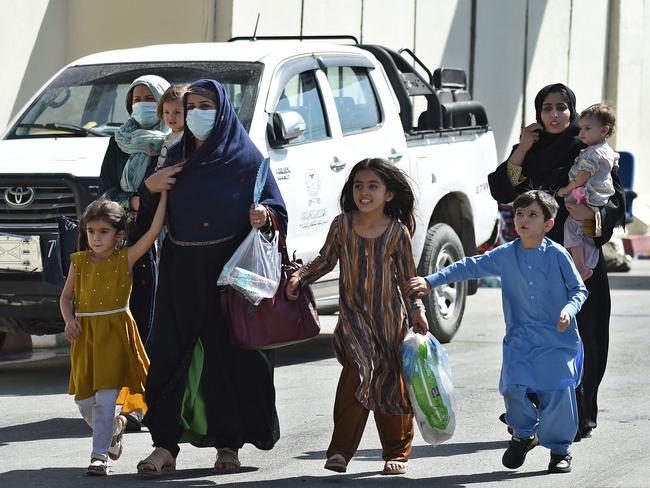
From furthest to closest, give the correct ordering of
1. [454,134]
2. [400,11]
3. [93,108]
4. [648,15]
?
[648,15]
[400,11]
[454,134]
[93,108]

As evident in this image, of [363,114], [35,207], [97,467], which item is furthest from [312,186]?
[97,467]

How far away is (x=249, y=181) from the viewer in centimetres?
695

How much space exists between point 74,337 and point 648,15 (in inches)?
871

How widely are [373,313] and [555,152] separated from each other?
57.1 inches

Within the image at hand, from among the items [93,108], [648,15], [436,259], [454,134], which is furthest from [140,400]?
[648,15]

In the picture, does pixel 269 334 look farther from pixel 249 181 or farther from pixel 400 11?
pixel 400 11

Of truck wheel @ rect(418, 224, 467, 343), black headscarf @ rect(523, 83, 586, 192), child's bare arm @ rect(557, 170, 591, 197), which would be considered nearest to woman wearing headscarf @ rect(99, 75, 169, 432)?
black headscarf @ rect(523, 83, 586, 192)

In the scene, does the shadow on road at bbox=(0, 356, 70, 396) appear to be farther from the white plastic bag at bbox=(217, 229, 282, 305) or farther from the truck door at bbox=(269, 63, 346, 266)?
the white plastic bag at bbox=(217, 229, 282, 305)

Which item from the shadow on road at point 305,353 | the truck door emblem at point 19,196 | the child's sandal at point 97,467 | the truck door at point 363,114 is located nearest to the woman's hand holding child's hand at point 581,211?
A: the child's sandal at point 97,467

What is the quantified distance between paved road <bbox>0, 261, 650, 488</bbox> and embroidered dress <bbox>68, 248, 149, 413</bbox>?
1.38ft

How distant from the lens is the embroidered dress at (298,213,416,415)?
22.4ft

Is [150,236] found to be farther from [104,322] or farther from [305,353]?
[305,353]

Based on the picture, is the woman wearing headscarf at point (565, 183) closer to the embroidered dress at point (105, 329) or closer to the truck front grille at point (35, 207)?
the embroidered dress at point (105, 329)

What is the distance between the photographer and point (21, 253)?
361 inches
